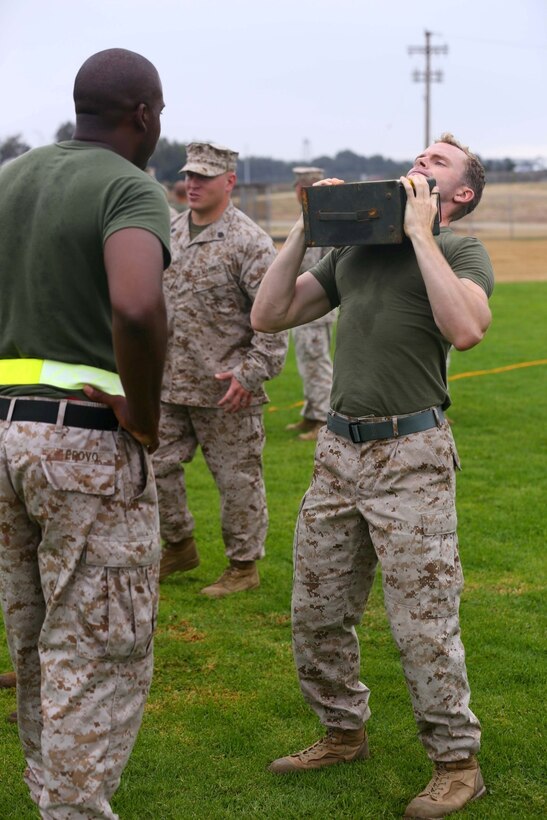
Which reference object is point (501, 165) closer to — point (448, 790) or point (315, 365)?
point (315, 365)

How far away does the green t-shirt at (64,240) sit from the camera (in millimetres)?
2861

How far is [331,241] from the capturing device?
11.7ft

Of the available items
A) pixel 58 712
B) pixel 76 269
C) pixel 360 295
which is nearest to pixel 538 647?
pixel 360 295

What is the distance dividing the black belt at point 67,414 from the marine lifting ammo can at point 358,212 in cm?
102

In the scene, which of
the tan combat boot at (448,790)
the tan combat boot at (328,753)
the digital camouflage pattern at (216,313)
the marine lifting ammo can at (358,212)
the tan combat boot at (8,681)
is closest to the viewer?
the marine lifting ammo can at (358,212)

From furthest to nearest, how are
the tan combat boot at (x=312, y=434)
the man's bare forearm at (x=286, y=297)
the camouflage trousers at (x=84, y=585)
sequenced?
1. the tan combat boot at (x=312, y=434)
2. the man's bare forearm at (x=286, y=297)
3. the camouflage trousers at (x=84, y=585)

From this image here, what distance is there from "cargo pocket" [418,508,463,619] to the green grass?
0.73 m

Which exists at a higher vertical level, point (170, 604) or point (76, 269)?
point (76, 269)

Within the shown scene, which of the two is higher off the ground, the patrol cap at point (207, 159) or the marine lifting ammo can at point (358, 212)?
the patrol cap at point (207, 159)

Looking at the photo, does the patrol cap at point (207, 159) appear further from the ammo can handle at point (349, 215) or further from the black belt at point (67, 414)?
the black belt at point (67, 414)

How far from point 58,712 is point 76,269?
1199 mm

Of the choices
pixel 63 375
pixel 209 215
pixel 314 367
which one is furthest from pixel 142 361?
pixel 314 367

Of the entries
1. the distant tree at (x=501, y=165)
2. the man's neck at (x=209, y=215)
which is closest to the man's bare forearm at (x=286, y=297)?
the man's neck at (x=209, y=215)

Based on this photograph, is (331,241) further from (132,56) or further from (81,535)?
(81,535)
